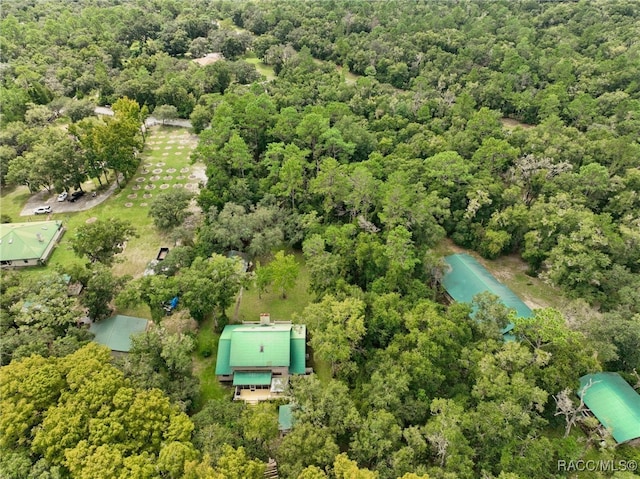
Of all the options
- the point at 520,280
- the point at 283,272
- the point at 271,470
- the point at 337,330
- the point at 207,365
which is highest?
the point at 337,330

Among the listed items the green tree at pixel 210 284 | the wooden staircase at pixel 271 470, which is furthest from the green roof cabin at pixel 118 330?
the wooden staircase at pixel 271 470

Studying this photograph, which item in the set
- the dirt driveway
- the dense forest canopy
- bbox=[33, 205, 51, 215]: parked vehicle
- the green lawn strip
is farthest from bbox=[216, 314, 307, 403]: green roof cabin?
bbox=[33, 205, 51, 215]: parked vehicle

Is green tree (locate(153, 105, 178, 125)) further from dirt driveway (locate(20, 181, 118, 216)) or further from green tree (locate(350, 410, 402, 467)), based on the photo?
green tree (locate(350, 410, 402, 467))

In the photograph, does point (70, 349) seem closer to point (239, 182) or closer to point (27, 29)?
point (239, 182)

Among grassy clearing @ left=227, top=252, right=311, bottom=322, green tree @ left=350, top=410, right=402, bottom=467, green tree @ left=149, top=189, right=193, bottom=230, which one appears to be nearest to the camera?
green tree @ left=350, top=410, right=402, bottom=467

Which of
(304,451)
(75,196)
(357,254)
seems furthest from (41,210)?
(304,451)

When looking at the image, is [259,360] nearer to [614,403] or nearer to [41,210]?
[614,403]

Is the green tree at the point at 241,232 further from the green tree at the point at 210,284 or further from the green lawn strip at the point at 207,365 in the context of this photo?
the green lawn strip at the point at 207,365
